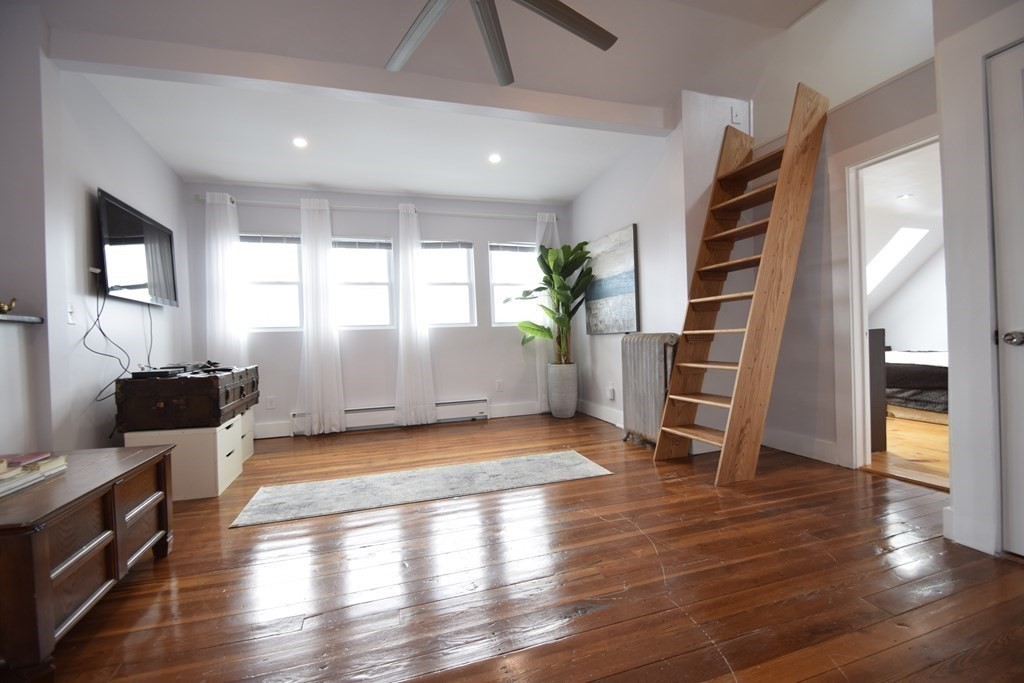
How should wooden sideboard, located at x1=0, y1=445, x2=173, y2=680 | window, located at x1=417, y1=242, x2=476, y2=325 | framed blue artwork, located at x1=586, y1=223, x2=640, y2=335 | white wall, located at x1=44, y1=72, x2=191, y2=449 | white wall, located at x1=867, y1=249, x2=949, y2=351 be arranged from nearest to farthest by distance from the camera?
wooden sideboard, located at x1=0, y1=445, x2=173, y2=680 < white wall, located at x1=44, y1=72, x2=191, y2=449 < framed blue artwork, located at x1=586, y1=223, x2=640, y2=335 < window, located at x1=417, y1=242, x2=476, y2=325 < white wall, located at x1=867, y1=249, x2=949, y2=351

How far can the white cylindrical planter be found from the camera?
4824mm

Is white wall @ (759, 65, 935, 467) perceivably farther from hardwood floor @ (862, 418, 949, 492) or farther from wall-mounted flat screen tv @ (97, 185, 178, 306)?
wall-mounted flat screen tv @ (97, 185, 178, 306)

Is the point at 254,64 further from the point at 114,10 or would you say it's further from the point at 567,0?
the point at 567,0

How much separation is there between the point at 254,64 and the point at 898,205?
6777 millimetres

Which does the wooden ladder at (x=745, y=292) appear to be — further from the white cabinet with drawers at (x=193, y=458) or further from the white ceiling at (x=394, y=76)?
the white cabinet with drawers at (x=193, y=458)

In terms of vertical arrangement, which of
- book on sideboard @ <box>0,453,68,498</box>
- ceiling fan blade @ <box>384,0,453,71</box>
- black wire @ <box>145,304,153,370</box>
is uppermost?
ceiling fan blade @ <box>384,0,453,71</box>

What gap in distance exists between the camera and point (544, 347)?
519 centimetres

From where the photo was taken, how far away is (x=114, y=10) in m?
2.15

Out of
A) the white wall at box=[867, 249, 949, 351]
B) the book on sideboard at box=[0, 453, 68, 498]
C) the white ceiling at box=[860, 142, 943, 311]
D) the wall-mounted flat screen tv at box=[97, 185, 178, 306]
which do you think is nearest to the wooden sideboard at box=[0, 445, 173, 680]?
the book on sideboard at box=[0, 453, 68, 498]

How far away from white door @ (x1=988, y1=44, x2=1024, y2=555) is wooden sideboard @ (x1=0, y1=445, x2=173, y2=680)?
3262 millimetres

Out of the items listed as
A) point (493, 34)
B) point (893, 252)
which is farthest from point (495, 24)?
point (893, 252)

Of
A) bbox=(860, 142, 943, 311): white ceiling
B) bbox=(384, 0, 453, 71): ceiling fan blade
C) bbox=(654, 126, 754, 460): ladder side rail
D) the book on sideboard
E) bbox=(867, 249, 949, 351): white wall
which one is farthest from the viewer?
bbox=(867, 249, 949, 351): white wall

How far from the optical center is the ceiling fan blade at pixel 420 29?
1729mm

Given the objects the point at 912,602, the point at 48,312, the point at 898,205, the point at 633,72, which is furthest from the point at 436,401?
the point at 898,205
